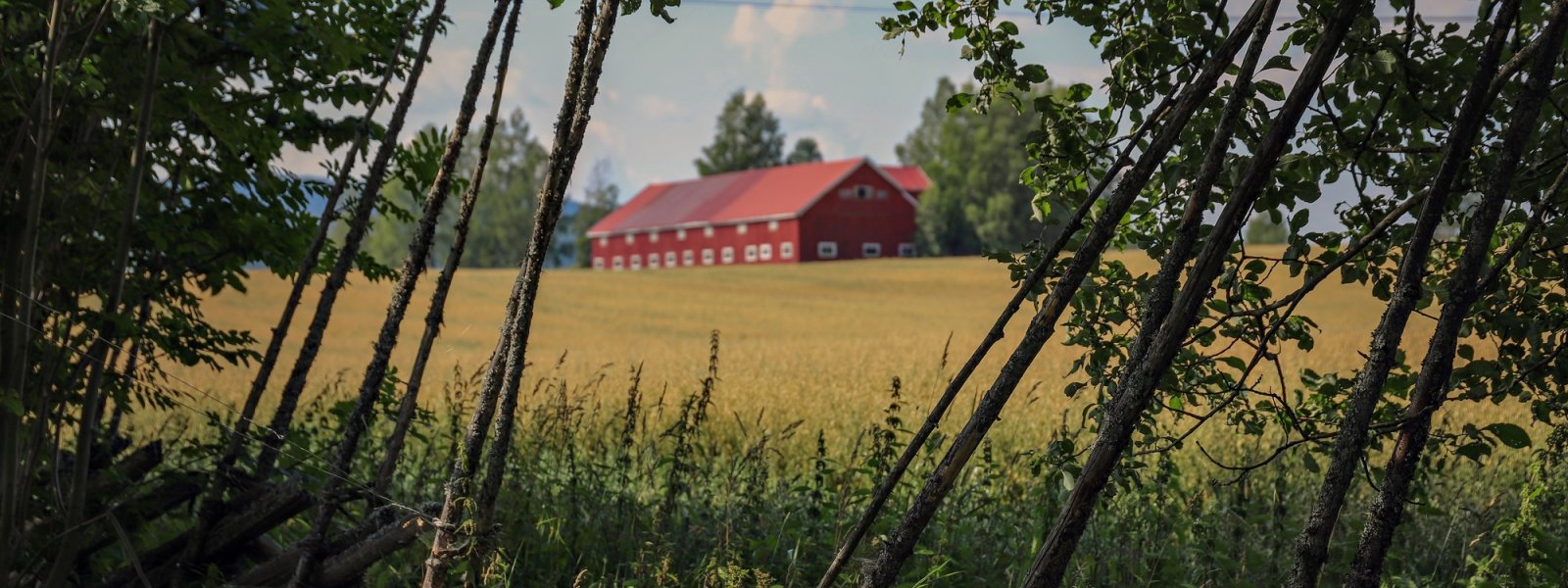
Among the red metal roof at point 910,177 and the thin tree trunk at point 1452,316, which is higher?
the red metal roof at point 910,177

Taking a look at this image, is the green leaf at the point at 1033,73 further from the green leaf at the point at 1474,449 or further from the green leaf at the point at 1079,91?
the green leaf at the point at 1474,449

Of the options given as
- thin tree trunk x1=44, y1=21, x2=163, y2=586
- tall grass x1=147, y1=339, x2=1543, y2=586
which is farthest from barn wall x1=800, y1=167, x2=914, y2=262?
thin tree trunk x1=44, y1=21, x2=163, y2=586

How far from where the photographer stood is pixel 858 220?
67.5 m

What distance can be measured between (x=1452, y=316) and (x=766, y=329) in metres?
30.7

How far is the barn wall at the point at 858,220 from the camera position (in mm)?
65125

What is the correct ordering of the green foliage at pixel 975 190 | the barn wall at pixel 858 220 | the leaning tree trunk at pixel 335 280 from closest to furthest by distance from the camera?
the leaning tree trunk at pixel 335 280, the barn wall at pixel 858 220, the green foliage at pixel 975 190

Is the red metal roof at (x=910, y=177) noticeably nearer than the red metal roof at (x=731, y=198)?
No

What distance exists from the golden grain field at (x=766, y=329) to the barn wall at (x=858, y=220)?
6333mm

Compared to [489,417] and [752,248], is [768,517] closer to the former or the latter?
[489,417]

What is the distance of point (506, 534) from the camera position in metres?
5.43

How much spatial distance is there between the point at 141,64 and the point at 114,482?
186 cm

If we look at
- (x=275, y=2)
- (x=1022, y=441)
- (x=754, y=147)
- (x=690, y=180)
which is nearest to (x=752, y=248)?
(x=690, y=180)

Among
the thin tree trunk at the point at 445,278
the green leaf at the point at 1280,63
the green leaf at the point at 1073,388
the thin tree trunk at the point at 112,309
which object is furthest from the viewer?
the thin tree trunk at the point at 112,309

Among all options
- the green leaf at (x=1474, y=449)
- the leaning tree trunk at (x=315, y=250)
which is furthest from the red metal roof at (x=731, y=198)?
the green leaf at (x=1474, y=449)
